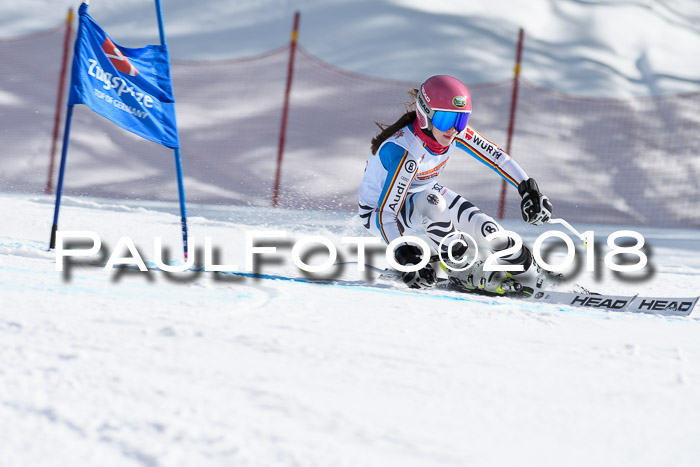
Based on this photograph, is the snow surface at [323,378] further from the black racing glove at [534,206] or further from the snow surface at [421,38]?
the snow surface at [421,38]

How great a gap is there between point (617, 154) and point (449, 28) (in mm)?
3977

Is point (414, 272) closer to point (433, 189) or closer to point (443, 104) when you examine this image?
point (433, 189)

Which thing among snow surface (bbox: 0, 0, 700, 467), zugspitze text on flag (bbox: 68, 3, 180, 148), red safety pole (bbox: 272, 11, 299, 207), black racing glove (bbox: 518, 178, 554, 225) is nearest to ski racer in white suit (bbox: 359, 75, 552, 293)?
black racing glove (bbox: 518, 178, 554, 225)

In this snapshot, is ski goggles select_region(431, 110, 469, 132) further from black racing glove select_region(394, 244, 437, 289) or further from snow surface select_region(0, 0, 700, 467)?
snow surface select_region(0, 0, 700, 467)

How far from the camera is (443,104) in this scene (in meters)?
3.84

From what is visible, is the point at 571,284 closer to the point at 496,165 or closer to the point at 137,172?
the point at 496,165

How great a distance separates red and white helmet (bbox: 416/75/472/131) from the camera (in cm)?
385

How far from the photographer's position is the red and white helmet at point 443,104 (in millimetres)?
3848

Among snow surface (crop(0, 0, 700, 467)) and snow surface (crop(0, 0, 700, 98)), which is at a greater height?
snow surface (crop(0, 0, 700, 98))

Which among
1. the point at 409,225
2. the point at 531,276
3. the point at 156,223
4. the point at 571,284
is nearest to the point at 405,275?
the point at 409,225

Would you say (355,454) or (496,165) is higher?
(496,165)

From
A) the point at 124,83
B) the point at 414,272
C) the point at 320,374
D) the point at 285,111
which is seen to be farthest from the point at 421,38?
the point at 320,374

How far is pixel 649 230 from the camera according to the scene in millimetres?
9008

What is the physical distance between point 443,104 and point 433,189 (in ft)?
1.82
